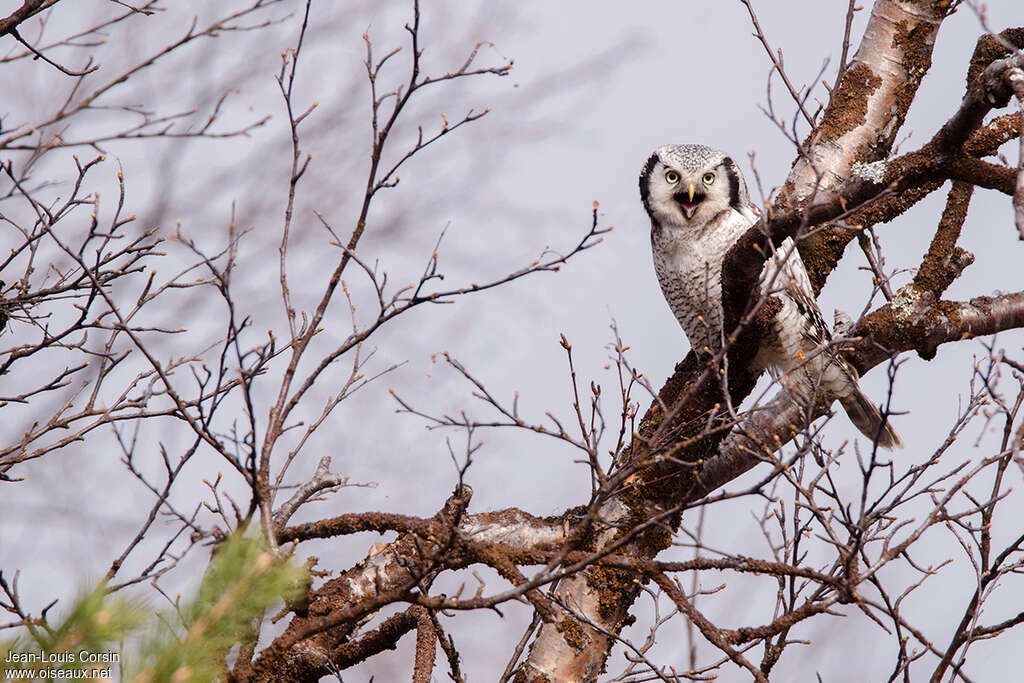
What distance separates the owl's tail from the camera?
473 cm

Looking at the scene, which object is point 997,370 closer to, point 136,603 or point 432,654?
point 432,654

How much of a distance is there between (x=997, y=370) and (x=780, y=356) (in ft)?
5.16

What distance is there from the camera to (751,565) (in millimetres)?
2354

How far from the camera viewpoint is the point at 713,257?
15.3ft

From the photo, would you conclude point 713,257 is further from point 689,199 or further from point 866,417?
point 866,417

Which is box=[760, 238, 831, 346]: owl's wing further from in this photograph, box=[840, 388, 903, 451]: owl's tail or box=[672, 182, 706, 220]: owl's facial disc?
box=[672, 182, 706, 220]: owl's facial disc

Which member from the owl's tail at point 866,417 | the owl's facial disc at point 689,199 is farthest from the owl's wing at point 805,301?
the owl's facial disc at point 689,199

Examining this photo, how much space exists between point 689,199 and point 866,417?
1.41 meters

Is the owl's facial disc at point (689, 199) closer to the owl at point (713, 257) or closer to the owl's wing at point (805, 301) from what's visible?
the owl at point (713, 257)

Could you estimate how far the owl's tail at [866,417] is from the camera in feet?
15.5

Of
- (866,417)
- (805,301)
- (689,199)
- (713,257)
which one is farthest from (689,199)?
(866,417)

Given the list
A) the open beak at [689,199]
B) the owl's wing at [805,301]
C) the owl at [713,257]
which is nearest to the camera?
the owl's wing at [805,301]

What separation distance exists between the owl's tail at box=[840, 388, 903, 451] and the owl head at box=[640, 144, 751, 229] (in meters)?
1.11

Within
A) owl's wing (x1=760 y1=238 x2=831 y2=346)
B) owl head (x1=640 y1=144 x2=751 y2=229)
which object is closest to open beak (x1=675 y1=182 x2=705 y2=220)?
owl head (x1=640 y1=144 x2=751 y2=229)
